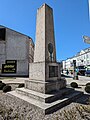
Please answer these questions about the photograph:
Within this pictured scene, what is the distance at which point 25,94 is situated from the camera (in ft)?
20.6

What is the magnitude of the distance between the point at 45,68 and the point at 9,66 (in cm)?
2246

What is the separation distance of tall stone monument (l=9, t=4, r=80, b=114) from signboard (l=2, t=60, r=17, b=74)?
2076cm

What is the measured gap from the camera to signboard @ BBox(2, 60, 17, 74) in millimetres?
26984

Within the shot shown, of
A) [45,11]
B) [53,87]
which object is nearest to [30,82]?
[53,87]

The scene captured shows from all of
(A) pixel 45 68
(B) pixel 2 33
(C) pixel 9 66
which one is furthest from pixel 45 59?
(B) pixel 2 33

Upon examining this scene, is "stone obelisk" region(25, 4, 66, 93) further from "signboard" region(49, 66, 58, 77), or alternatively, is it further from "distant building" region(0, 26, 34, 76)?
"distant building" region(0, 26, 34, 76)

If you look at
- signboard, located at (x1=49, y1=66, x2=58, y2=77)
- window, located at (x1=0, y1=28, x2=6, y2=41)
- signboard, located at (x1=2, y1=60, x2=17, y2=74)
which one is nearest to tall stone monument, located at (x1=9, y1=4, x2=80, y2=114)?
signboard, located at (x1=49, y1=66, x2=58, y2=77)

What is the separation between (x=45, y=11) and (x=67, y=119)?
619 centimetres

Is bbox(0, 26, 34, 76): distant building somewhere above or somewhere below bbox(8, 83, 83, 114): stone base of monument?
above

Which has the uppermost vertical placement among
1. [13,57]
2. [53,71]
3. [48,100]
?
[13,57]

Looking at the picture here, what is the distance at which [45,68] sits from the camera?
21.0 ft

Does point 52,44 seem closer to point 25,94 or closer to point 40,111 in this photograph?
point 25,94

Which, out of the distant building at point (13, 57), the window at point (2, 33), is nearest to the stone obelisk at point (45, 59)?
the distant building at point (13, 57)

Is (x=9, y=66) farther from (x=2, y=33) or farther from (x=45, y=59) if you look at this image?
(x=45, y=59)
